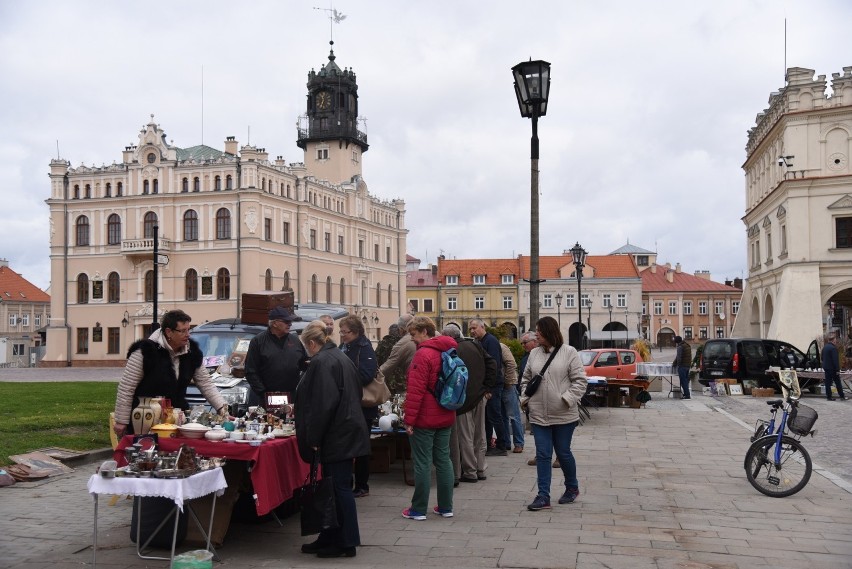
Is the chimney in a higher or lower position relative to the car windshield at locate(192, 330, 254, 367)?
higher

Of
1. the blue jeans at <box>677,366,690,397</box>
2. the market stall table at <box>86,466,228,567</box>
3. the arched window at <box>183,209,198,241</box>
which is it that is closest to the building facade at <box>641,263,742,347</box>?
the arched window at <box>183,209,198,241</box>

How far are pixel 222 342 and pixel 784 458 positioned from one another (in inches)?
380

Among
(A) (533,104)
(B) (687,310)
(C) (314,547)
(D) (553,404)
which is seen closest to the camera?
(C) (314,547)

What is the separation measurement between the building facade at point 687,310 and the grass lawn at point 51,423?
85.0m

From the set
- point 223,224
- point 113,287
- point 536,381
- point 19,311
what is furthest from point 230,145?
point 536,381

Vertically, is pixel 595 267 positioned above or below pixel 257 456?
above

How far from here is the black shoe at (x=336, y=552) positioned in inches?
265

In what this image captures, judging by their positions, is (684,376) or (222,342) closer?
(222,342)

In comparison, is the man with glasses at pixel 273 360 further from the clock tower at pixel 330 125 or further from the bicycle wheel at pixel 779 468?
the clock tower at pixel 330 125

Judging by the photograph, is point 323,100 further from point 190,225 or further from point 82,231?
Result: point 82,231

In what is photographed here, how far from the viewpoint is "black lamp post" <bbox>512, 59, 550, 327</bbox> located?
12680 mm

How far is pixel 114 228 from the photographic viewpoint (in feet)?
Answer: 196

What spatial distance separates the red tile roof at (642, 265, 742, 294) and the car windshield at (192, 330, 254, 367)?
87.5m

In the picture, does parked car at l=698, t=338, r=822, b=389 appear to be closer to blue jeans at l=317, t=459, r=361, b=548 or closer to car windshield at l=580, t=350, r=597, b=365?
car windshield at l=580, t=350, r=597, b=365
